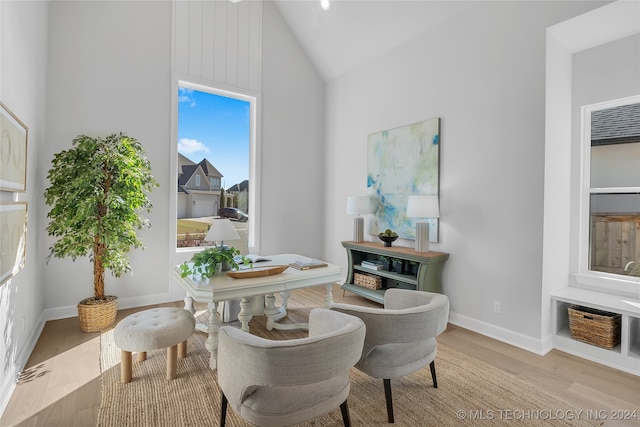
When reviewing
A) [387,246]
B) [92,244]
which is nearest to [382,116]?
[387,246]

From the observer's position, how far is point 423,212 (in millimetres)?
3363

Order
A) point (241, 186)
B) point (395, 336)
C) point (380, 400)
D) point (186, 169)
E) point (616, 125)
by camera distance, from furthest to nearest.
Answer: point (241, 186) → point (186, 169) → point (616, 125) → point (380, 400) → point (395, 336)

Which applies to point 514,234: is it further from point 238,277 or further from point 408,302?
point 238,277

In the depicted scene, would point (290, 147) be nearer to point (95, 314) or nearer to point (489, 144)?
point (489, 144)

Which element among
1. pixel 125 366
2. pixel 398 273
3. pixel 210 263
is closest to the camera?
pixel 125 366

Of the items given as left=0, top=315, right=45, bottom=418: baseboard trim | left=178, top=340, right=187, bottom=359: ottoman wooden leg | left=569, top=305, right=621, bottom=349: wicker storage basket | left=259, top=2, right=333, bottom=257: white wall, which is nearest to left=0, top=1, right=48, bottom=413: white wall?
left=0, top=315, right=45, bottom=418: baseboard trim

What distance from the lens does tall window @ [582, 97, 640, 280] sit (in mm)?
2762

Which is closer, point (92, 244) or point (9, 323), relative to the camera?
point (9, 323)

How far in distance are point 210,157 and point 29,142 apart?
6.59 feet

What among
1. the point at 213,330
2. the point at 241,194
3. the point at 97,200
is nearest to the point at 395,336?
the point at 213,330

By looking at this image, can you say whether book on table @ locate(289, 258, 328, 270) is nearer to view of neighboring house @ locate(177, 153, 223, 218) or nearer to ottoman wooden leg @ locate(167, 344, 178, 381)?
ottoman wooden leg @ locate(167, 344, 178, 381)

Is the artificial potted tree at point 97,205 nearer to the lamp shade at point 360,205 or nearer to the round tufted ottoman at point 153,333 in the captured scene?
the round tufted ottoman at point 153,333

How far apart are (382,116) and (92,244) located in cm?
350

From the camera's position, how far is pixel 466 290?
131 inches
